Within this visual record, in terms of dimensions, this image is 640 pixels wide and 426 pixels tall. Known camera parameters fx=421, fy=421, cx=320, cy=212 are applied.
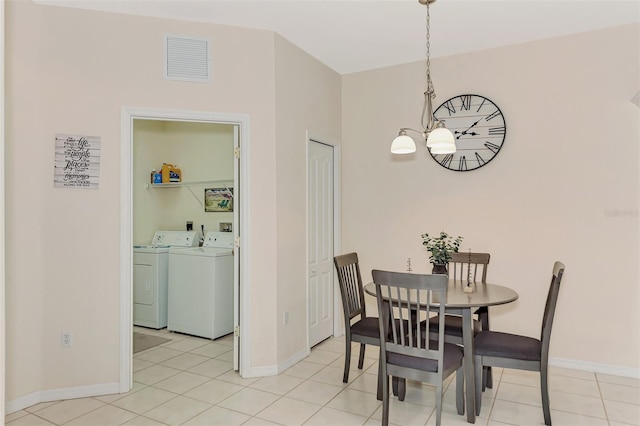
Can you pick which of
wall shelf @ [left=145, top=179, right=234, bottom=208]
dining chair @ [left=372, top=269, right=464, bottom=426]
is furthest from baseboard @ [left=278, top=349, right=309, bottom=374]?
wall shelf @ [left=145, top=179, right=234, bottom=208]

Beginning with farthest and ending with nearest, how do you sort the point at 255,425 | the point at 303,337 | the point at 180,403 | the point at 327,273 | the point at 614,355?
the point at 327,273, the point at 303,337, the point at 614,355, the point at 180,403, the point at 255,425

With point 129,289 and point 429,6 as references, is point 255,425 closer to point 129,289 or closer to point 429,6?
point 129,289

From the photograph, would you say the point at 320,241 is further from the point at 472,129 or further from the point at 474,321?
the point at 472,129

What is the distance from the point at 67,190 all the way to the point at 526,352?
3.29 meters

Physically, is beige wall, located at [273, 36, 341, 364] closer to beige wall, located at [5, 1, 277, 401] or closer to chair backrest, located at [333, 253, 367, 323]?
chair backrest, located at [333, 253, 367, 323]

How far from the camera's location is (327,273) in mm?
4398

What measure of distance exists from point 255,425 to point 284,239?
4.82 ft

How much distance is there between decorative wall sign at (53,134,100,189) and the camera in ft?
9.84

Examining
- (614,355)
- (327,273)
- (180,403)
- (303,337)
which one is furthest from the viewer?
(327,273)

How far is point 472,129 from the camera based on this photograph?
3918mm

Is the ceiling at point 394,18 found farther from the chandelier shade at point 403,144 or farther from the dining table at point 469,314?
the dining table at point 469,314

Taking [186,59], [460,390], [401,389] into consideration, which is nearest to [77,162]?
[186,59]

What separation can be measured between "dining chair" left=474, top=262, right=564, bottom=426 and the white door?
1.74 m

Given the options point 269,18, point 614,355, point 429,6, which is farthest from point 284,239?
point 614,355
